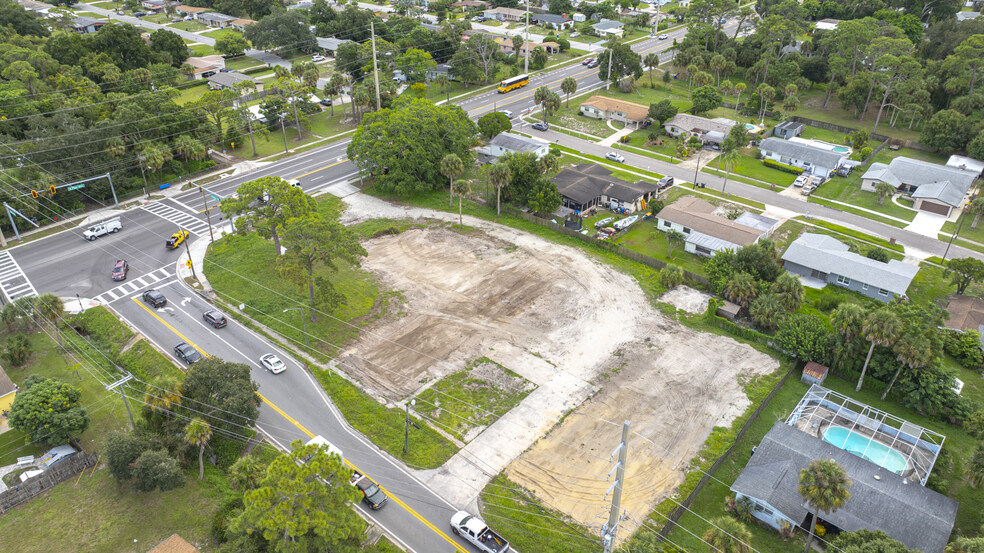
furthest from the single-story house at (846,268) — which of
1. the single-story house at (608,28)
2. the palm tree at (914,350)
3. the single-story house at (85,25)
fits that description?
the single-story house at (85,25)

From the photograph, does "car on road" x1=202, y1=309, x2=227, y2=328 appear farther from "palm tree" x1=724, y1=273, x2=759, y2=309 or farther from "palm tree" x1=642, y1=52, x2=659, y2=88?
"palm tree" x1=642, y1=52, x2=659, y2=88

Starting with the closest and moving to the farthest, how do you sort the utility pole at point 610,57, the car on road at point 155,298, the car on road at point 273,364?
the car on road at point 273,364 → the car on road at point 155,298 → the utility pole at point 610,57

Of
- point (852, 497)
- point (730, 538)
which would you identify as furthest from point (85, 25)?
point (852, 497)

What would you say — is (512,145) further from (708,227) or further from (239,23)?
(239,23)

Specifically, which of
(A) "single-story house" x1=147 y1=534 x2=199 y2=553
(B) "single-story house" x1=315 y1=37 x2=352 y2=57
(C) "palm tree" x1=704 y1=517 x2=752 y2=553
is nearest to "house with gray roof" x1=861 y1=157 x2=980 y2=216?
(C) "palm tree" x1=704 y1=517 x2=752 y2=553

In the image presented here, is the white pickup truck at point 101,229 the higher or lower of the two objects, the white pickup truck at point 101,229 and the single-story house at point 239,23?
the lower

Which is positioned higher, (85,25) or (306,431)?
(85,25)

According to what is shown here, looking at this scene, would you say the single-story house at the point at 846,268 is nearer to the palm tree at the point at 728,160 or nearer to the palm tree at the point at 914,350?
the palm tree at the point at 914,350
